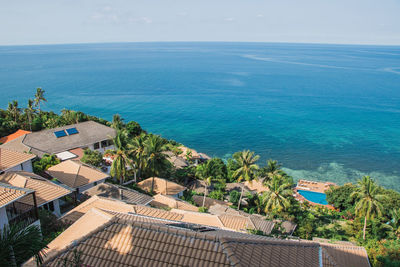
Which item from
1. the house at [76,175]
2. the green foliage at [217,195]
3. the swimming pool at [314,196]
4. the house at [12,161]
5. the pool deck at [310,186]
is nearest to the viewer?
the house at [12,161]

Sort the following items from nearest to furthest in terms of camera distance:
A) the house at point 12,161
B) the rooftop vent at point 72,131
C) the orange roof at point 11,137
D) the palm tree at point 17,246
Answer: the palm tree at point 17,246, the house at point 12,161, the rooftop vent at point 72,131, the orange roof at point 11,137

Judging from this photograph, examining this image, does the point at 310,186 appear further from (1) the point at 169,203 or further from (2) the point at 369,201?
(1) the point at 169,203

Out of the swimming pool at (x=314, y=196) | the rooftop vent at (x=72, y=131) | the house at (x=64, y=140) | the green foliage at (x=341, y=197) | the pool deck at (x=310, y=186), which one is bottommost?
the swimming pool at (x=314, y=196)

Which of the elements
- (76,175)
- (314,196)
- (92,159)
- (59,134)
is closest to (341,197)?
(314,196)

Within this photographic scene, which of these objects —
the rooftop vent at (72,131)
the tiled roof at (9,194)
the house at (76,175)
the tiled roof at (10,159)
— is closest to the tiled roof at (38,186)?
the tiled roof at (10,159)

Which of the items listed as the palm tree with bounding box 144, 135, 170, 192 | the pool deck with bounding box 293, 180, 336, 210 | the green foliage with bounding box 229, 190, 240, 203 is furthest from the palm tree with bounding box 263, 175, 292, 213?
the pool deck with bounding box 293, 180, 336, 210

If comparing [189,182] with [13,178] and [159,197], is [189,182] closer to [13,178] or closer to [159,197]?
[159,197]

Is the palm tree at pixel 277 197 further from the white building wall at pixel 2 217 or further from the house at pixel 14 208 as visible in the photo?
the white building wall at pixel 2 217
